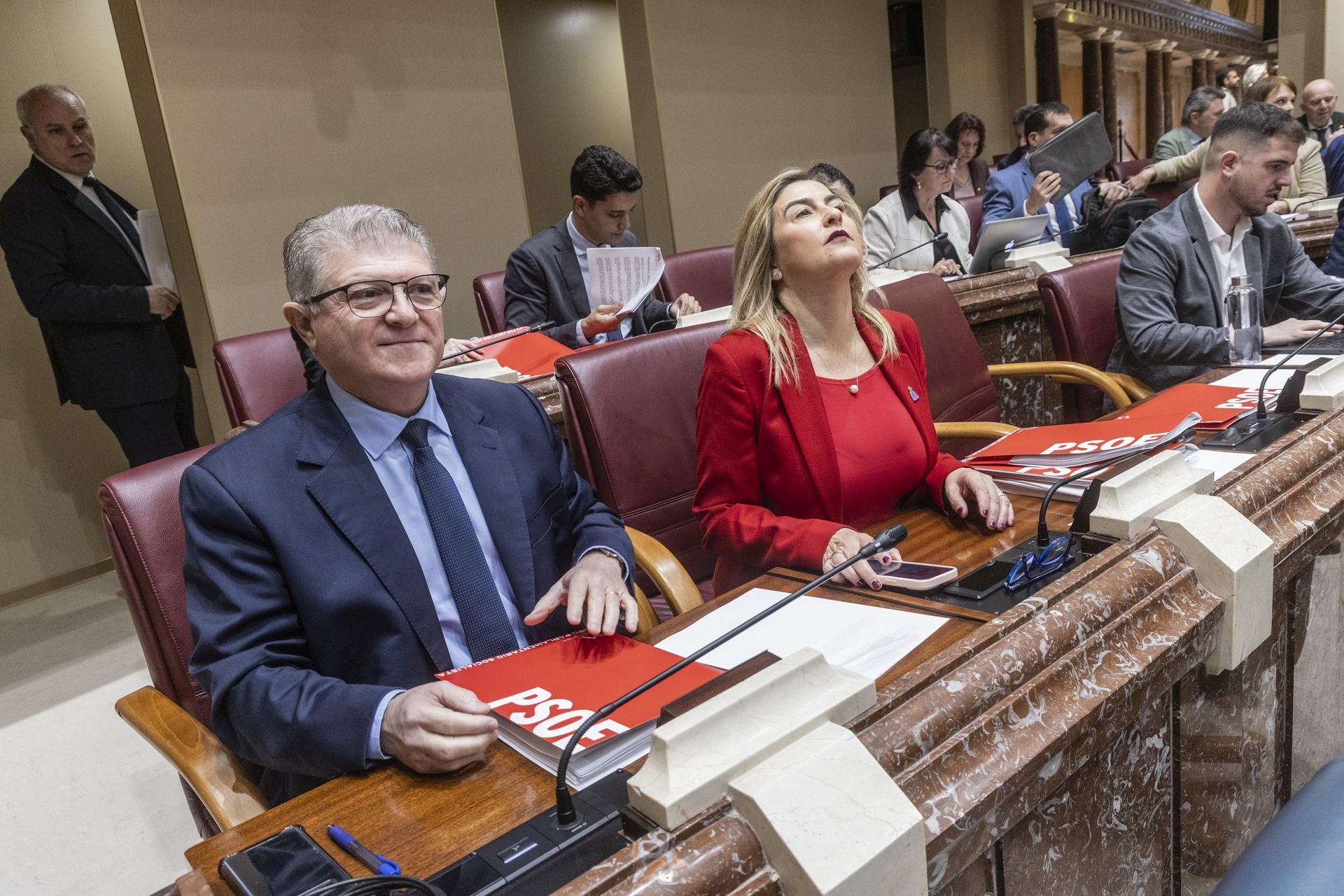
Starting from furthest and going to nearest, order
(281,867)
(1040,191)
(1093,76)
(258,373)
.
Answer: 1. (1093,76)
2. (1040,191)
3. (258,373)
4. (281,867)

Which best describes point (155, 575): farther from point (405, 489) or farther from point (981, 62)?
point (981, 62)

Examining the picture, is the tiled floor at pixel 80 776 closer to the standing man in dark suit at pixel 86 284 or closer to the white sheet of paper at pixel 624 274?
the standing man in dark suit at pixel 86 284

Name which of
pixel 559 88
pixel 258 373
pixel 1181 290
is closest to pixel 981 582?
pixel 1181 290

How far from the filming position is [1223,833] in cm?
112

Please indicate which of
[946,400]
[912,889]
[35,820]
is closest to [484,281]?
[946,400]

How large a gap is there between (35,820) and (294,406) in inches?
66.9

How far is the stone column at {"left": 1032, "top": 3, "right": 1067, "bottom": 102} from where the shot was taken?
355 inches

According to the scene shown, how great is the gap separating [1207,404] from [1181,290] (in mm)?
926

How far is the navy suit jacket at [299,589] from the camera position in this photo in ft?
3.60

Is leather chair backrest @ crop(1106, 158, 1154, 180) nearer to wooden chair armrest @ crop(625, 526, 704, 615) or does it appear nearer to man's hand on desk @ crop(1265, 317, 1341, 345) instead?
man's hand on desk @ crop(1265, 317, 1341, 345)

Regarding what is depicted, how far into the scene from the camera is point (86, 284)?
350cm

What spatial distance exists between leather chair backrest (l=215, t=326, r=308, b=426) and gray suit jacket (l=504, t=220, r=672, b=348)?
84 cm

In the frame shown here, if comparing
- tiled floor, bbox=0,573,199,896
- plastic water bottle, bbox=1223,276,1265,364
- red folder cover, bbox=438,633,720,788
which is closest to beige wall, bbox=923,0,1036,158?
plastic water bottle, bbox=1223,276,1265,364

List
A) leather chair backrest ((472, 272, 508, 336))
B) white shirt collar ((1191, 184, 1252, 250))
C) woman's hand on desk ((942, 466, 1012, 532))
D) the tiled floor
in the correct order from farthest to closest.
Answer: leather chair backrest ((472, 272, 508, 336)) → white shirt collar ((1191, 184, 1252, 250)) → the tiled floor → woman's hand on desk ((942, 466, 1012, 532))
